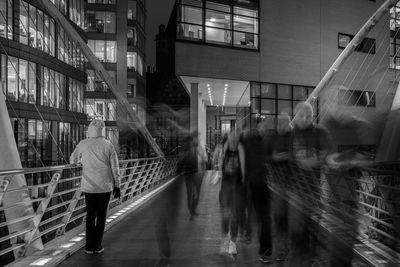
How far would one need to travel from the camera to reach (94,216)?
236 inches

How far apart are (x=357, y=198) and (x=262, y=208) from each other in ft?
7.30

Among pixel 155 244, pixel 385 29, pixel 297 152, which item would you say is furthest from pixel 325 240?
pixel 385 29

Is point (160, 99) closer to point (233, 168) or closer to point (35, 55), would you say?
point (35, 55)

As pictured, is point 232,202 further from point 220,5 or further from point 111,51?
point 111,51

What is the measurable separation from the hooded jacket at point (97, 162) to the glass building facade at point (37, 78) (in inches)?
801

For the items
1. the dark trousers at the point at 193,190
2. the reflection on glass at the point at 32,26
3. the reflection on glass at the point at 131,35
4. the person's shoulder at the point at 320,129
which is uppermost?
A: the reflection on glass at the point at 131,35

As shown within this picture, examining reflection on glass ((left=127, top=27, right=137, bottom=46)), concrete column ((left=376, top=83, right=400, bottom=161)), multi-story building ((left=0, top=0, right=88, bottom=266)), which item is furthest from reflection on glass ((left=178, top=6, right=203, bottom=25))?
reflection on glass ((left=127, top=27, right=137, bottom=46))

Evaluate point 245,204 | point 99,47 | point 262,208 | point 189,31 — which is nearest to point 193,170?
point 245,204

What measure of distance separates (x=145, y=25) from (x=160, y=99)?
1569 cm

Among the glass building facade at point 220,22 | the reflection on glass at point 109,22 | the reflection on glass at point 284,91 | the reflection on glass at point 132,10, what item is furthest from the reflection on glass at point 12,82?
the reflection on glass at point 132,10

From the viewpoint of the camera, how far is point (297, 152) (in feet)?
21.4

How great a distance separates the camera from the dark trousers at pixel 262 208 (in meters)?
5.92

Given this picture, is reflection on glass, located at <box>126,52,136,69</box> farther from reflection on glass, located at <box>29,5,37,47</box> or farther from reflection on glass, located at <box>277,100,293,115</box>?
reflection on glass, located at <box>277,100,293,115</box>

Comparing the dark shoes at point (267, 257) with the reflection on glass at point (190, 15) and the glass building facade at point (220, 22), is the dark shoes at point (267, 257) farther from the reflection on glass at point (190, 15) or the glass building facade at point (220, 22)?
the reflection on glass at point (190, 15)
